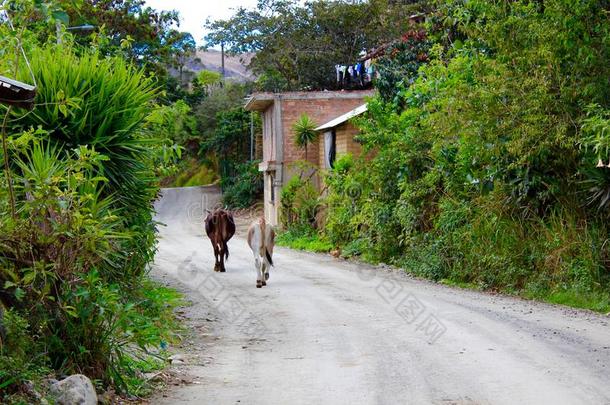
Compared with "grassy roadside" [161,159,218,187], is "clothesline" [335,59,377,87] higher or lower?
higher

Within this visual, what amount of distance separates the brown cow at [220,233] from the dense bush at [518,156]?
467cm

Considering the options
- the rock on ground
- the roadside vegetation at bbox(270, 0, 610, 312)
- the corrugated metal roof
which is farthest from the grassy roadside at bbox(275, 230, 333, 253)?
the rock on ground

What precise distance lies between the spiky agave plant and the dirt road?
95.8 inches

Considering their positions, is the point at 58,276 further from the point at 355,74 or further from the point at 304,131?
the point at 355,74

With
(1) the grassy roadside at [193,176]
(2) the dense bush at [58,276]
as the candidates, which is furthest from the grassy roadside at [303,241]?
(1) the grassy roadside at [193,176]

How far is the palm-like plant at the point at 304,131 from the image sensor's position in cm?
3991

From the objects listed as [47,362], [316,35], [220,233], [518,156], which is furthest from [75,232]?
[316,35]

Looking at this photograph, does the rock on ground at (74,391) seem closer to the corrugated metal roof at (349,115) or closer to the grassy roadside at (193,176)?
the corrugated metal roof at (349,115)

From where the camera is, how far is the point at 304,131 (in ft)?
131

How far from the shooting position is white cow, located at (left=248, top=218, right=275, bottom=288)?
19.2 m

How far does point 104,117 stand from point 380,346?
192 inches

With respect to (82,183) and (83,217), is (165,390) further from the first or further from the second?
(82,183)

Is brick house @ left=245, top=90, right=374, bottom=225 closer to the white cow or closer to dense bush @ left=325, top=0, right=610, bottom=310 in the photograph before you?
dense bush @ left=325, top=0, right=610, bottom=310

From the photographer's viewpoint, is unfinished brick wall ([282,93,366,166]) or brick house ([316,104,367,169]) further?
unfinished brick wall ([282,93,366,166])
